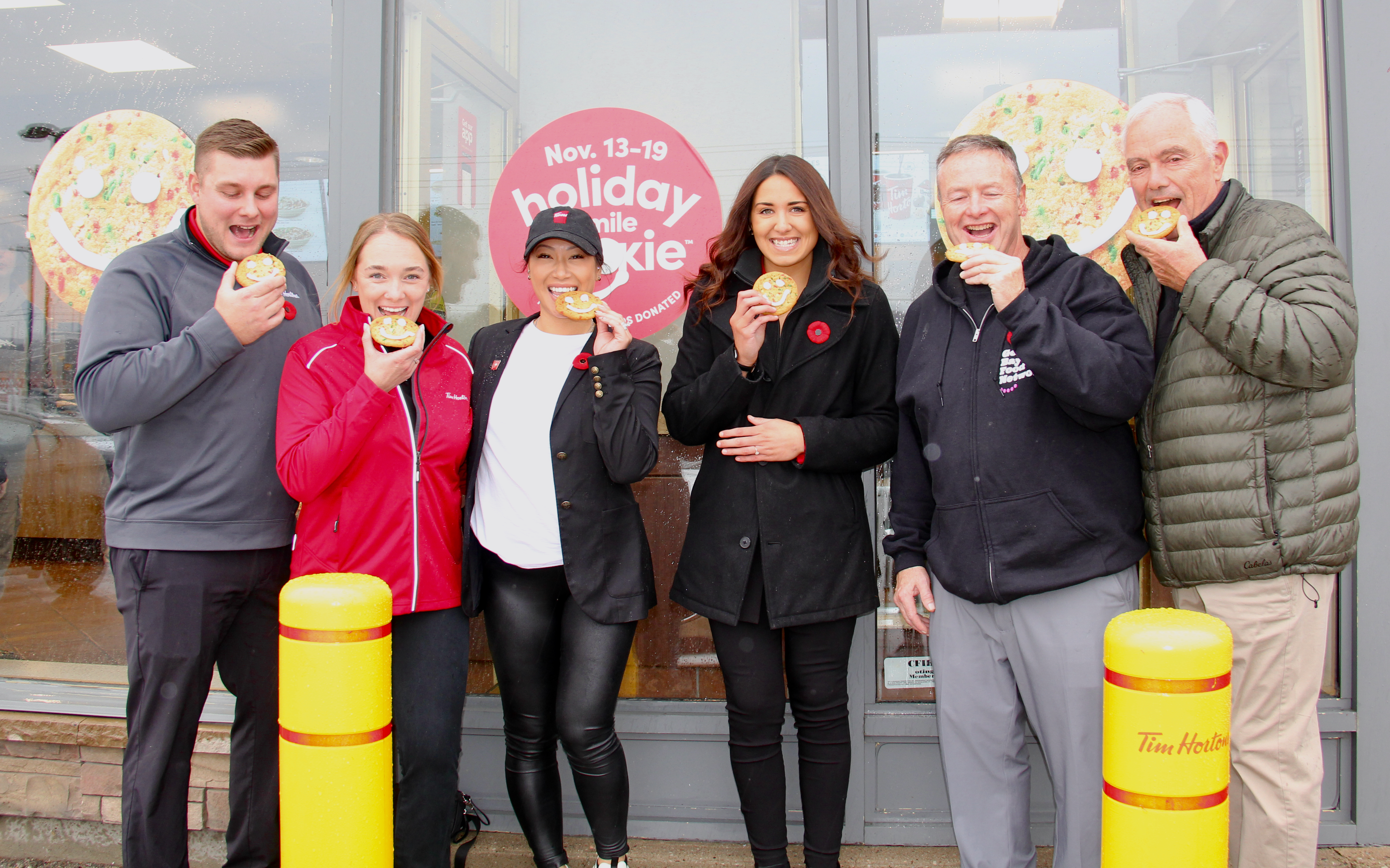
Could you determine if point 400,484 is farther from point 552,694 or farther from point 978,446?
point 978,446

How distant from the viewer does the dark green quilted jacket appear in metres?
2.05

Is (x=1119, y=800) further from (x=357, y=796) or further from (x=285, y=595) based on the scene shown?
(x=285, y=595)

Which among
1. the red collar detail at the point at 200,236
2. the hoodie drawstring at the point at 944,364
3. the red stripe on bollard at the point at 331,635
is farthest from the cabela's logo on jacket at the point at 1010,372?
the red collar detail at the point at 200,236

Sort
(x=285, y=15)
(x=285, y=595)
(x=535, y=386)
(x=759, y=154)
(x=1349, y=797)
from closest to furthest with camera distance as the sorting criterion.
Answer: (x=285, y=595), (x=535, y=386), (x=1349, y=797), (x=759, y=154), (x=285, y=15)

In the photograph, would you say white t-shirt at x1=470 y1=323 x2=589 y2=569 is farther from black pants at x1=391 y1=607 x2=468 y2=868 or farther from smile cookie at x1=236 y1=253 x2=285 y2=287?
smile cookie at x1=236 y1=253 x2=285 y2=287

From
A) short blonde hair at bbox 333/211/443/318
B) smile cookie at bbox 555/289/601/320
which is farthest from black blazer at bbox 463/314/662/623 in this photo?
short blonde hair at bbox 333/211/443/318

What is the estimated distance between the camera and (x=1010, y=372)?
7.30ft

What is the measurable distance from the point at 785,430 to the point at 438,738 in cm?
131

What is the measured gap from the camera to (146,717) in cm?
233

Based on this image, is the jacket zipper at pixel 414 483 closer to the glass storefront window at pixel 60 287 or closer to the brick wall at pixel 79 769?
the brick wall at pixel 79 769

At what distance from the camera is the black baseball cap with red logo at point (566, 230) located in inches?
99.0

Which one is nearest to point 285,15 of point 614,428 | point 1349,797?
point 614,428

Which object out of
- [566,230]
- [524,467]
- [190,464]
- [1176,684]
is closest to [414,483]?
[524,467]

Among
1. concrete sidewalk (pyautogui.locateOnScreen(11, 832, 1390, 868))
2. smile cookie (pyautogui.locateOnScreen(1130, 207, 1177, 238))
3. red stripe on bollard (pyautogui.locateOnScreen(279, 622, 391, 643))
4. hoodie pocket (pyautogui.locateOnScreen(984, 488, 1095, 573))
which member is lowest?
concrete sidewalk (pyautogui.locateOnScreen(11, 832, 1390, 868))
